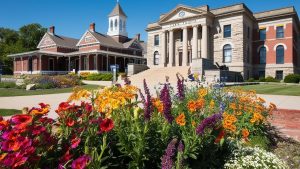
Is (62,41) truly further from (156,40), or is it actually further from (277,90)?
(277,90)

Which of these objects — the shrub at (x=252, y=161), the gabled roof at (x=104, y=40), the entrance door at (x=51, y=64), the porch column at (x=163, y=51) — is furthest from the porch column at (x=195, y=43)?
the shrub at (x=252, y=161)

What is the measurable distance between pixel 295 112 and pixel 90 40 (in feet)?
159

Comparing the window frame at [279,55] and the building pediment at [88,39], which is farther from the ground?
the building pediment at [88,39]

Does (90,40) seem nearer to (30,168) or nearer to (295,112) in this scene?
(295,112)

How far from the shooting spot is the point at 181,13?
134ft

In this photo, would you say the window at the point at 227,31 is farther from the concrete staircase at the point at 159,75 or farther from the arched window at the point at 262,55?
the concrete staircase at the point at 159,75

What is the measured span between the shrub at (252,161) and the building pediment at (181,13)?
35.8 metres

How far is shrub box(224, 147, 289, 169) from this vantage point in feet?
13.4

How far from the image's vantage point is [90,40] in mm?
53656

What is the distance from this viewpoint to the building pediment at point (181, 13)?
38.9 metres

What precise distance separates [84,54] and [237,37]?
26744mm

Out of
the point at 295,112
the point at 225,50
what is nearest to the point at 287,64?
the point at 225,50

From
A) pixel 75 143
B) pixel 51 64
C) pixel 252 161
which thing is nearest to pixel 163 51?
pixel 51 64

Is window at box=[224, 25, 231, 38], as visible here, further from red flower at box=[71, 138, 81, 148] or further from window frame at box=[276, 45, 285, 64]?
red flower at box=[71, 138, 81, 148]
